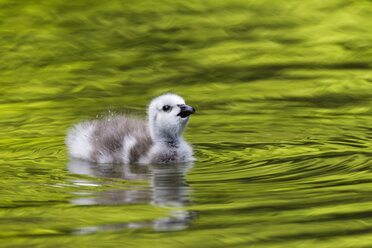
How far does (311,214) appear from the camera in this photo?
A: 503 cm

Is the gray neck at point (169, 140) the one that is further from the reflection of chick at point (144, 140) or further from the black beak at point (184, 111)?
the black beak at point (184, 111)

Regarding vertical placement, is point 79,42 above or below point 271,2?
below

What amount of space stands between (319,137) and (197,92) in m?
2.14

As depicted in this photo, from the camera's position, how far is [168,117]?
23.0 feet

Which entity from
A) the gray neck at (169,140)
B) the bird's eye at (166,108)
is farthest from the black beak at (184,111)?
the gray neck at (169,140)

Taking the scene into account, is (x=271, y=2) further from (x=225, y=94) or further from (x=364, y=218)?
(x=364, y=218)

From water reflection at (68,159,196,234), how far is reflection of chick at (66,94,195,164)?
0.12 meters

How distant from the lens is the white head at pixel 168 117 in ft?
22.8

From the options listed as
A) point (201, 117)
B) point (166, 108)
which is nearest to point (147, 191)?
point (166, 108)

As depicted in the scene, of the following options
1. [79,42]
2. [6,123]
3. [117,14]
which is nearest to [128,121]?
[6,123]

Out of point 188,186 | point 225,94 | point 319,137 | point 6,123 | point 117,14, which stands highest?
point 117,14

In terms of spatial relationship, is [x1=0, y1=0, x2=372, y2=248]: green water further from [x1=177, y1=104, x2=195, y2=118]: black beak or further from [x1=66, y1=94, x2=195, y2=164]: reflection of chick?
[x1=177, y1=104, x2=195, y2=118]: black beak

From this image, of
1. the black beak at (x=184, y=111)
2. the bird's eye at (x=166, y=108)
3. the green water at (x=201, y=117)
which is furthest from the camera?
the bird's eye at (x=166, y=108)

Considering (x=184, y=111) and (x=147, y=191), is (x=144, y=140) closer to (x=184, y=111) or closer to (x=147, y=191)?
(x=184, y=111)
